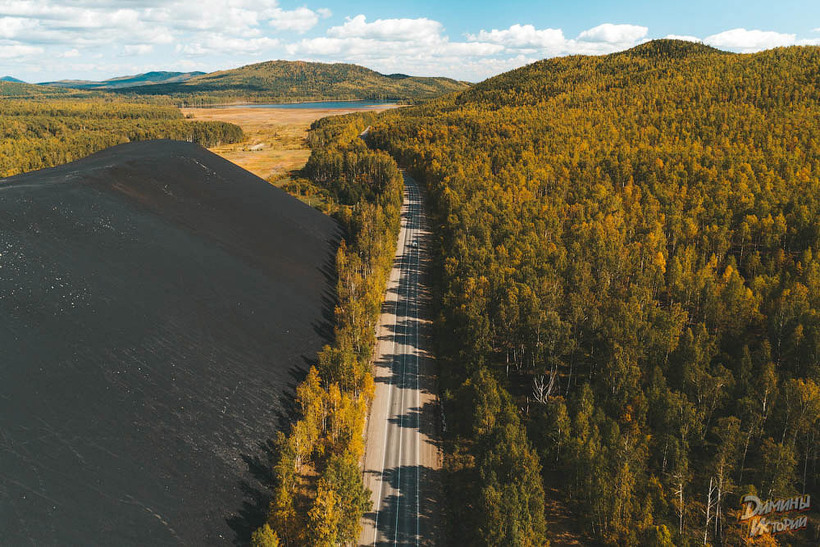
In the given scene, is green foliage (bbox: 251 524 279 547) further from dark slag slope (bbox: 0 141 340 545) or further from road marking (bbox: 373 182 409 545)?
road marking (bbox: 373 182 409 545)

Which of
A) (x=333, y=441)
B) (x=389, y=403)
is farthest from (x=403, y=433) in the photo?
(x=333, y=441)

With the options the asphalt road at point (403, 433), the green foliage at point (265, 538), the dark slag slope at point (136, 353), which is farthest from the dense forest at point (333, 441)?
the dark slag slope at point (136, 353)

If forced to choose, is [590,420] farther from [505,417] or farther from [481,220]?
[481,220]

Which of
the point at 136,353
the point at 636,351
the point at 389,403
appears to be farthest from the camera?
the point at 389,403

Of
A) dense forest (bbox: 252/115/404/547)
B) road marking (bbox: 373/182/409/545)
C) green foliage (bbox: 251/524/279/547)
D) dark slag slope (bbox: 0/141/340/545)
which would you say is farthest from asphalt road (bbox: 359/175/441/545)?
dark slag slope (bbox: 0/141/340/545)

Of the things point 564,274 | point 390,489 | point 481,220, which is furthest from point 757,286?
point 390,489

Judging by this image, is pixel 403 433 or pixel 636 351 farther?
pixel 403 433

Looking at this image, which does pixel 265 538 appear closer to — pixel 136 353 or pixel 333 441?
pixel 333 441
